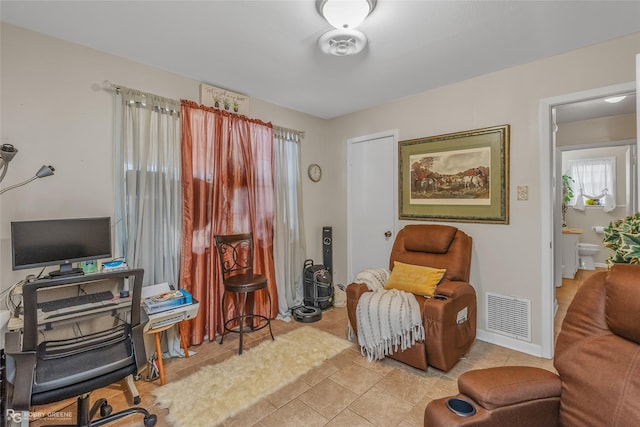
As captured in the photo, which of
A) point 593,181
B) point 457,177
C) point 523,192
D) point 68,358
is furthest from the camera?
point 593,181

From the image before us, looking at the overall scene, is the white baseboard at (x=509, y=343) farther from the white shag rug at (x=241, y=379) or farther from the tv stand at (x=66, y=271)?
the tv stand at (x=66, y=271)

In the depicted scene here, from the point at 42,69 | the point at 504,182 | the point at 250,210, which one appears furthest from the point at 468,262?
the point at 42,69

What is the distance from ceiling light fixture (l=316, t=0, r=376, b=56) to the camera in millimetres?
1719

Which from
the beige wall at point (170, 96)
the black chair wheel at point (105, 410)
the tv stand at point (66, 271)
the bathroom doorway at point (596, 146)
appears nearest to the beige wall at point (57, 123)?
the beige wall at point (170, 96)

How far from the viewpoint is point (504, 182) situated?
2787 millimetres

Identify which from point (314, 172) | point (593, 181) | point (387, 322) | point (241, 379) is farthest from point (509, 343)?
point (593, 181)

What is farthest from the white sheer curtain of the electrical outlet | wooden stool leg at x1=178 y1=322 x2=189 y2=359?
the electrical outlet

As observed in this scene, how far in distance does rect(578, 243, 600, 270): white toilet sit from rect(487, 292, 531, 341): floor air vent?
13.0 feet

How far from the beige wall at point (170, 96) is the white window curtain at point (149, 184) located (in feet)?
0.33

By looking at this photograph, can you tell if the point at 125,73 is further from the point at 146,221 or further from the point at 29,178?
the point at 146,221

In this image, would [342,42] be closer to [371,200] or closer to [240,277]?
[371,200]

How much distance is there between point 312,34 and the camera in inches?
84.8

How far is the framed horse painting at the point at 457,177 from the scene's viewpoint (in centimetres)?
282

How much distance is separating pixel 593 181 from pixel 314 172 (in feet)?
17.7
